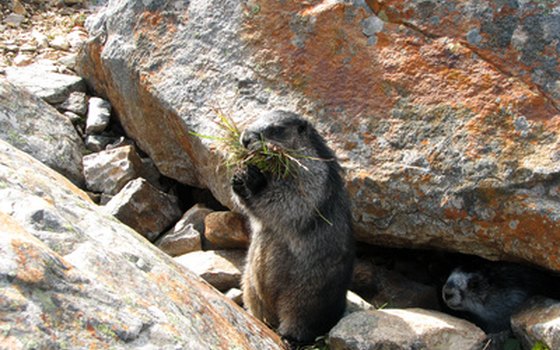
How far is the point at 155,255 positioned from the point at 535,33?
3.49 m

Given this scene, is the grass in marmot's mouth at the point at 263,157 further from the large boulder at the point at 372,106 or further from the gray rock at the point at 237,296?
the gray rock at the point at 237,296

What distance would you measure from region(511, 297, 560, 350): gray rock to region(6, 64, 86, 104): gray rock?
5.44 m

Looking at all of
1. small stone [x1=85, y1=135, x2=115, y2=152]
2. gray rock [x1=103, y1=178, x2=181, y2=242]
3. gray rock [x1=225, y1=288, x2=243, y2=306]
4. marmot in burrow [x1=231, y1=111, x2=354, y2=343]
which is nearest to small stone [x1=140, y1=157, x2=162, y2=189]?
gray rock [x1=103, y1=178, x2=181, y2=242]

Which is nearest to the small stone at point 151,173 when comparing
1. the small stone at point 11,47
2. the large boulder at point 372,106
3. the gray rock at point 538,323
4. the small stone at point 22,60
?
the large boulder at point 372,106

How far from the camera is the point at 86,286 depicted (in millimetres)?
3006

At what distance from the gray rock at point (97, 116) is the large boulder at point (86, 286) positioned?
9.44 feet

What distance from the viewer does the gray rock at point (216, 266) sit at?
601cm

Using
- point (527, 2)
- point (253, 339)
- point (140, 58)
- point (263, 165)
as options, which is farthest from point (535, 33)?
point (140, 58)

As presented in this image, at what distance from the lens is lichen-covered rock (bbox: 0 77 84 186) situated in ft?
20.9

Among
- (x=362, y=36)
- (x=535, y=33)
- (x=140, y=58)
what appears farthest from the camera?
(x=140, y=58)

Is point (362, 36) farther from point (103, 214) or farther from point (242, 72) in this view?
point (103, 214)

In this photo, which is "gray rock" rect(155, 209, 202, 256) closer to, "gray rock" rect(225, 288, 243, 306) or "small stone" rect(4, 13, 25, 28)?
"gray rock" rect(225, 288, 243, 306)

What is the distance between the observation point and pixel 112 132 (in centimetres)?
753

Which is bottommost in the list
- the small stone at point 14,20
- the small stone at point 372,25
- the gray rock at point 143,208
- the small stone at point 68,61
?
the gray rock at point 143,208
